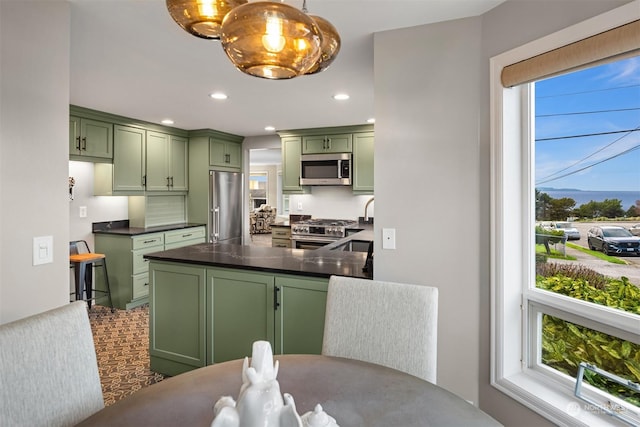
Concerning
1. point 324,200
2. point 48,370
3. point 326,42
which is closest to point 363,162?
point 324,200

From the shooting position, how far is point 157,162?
4875mm

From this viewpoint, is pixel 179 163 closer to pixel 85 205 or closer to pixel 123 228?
pixel 123 228

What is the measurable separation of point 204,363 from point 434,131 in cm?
217

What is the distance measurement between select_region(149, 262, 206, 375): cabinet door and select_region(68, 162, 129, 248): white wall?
2301 millimetres

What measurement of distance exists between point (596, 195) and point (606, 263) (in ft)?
0.97

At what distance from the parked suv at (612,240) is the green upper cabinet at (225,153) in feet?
15.4

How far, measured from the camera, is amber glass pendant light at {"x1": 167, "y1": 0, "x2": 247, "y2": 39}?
3.59ft

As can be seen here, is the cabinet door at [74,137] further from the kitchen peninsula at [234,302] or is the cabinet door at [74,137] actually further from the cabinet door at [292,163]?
the cabinet door at [292,163]

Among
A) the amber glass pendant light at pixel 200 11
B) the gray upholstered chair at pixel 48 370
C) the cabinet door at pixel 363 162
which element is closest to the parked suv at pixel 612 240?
the amber glass pendant light at pixel 200 11

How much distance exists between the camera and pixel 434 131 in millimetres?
1995

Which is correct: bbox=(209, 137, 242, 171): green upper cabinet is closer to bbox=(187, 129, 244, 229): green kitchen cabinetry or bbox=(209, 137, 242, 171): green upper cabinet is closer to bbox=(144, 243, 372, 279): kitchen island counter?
bbox=(187, 129, 244, 229): green kitchen cabinetry

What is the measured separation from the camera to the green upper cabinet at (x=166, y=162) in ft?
15.7

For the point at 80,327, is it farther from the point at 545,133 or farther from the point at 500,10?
the point at 500,10

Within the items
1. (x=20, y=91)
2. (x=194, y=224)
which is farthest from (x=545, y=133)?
(x=194, y=224)
